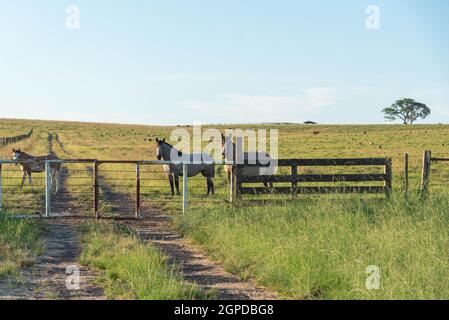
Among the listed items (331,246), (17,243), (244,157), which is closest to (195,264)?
(331,246)

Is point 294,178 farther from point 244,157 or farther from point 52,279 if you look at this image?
point 52,279

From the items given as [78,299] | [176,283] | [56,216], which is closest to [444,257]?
[176,283]

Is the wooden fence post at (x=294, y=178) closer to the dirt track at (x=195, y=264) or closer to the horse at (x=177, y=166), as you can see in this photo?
the dirt track at (x=195, y=264)

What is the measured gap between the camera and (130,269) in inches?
283

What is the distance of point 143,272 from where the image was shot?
6.92 meters

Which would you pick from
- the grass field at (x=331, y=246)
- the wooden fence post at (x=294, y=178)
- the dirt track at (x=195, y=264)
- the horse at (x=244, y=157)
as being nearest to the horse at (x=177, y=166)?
the horse at (x=244, y=157)

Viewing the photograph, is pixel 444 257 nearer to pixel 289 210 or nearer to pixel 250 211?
pixel 289 210

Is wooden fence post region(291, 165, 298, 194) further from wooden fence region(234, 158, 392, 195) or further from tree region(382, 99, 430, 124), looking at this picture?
tree region(382, 99, 430, 124)

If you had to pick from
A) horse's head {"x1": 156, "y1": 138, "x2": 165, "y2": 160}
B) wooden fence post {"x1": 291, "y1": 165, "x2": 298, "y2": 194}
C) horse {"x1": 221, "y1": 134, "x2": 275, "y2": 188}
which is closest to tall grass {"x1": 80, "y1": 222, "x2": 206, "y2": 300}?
wooden fence post {"x1": 291, "y1": 165, "x2": 298, "y2": 194}

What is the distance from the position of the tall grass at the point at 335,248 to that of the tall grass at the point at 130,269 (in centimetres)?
114

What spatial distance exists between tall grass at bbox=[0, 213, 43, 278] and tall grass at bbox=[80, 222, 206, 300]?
810 mm

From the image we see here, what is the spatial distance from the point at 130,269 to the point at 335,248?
279cm

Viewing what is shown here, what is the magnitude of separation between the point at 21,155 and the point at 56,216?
9.45 m
